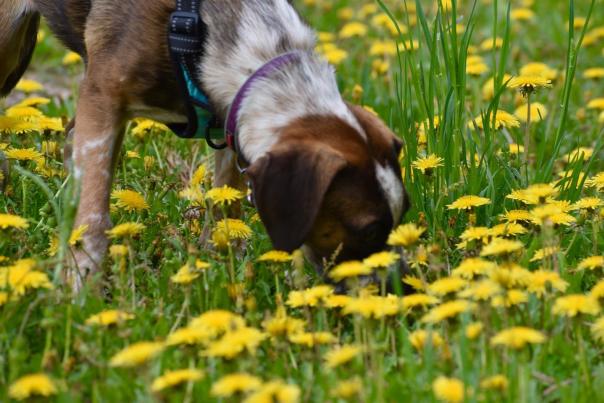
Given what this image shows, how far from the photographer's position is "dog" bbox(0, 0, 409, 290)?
3.49 meters

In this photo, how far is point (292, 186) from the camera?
345 cm

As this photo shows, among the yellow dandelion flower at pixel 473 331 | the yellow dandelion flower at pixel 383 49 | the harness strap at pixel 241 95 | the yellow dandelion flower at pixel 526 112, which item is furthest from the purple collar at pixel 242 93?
the yellow dandelion flower at pixel 383 49

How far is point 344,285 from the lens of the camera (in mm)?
3797

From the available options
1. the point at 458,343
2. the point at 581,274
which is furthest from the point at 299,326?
the point at 581,274

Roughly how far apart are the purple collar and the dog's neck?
22 mm

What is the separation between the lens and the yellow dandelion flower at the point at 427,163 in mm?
4238

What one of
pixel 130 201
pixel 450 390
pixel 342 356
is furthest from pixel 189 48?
pixel 450 390

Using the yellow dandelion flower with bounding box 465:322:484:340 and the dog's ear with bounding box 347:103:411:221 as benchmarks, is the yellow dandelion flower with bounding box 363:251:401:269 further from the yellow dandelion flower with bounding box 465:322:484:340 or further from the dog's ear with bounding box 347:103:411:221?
the dog's ear with bounding box 347:103:411:221

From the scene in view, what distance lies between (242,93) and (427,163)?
79 centimetres

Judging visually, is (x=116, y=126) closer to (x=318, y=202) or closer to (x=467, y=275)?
(x=318, y=202)

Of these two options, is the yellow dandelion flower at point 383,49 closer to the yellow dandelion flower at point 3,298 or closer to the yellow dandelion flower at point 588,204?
the yellow dandelion flower at point 588,204

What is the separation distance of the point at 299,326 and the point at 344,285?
2.16ft

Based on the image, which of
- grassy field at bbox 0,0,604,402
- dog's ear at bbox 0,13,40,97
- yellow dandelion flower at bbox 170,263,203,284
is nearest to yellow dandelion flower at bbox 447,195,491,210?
grassy field at bbox 0,0,604,402

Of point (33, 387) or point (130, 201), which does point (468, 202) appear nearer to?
point (130, 201)
